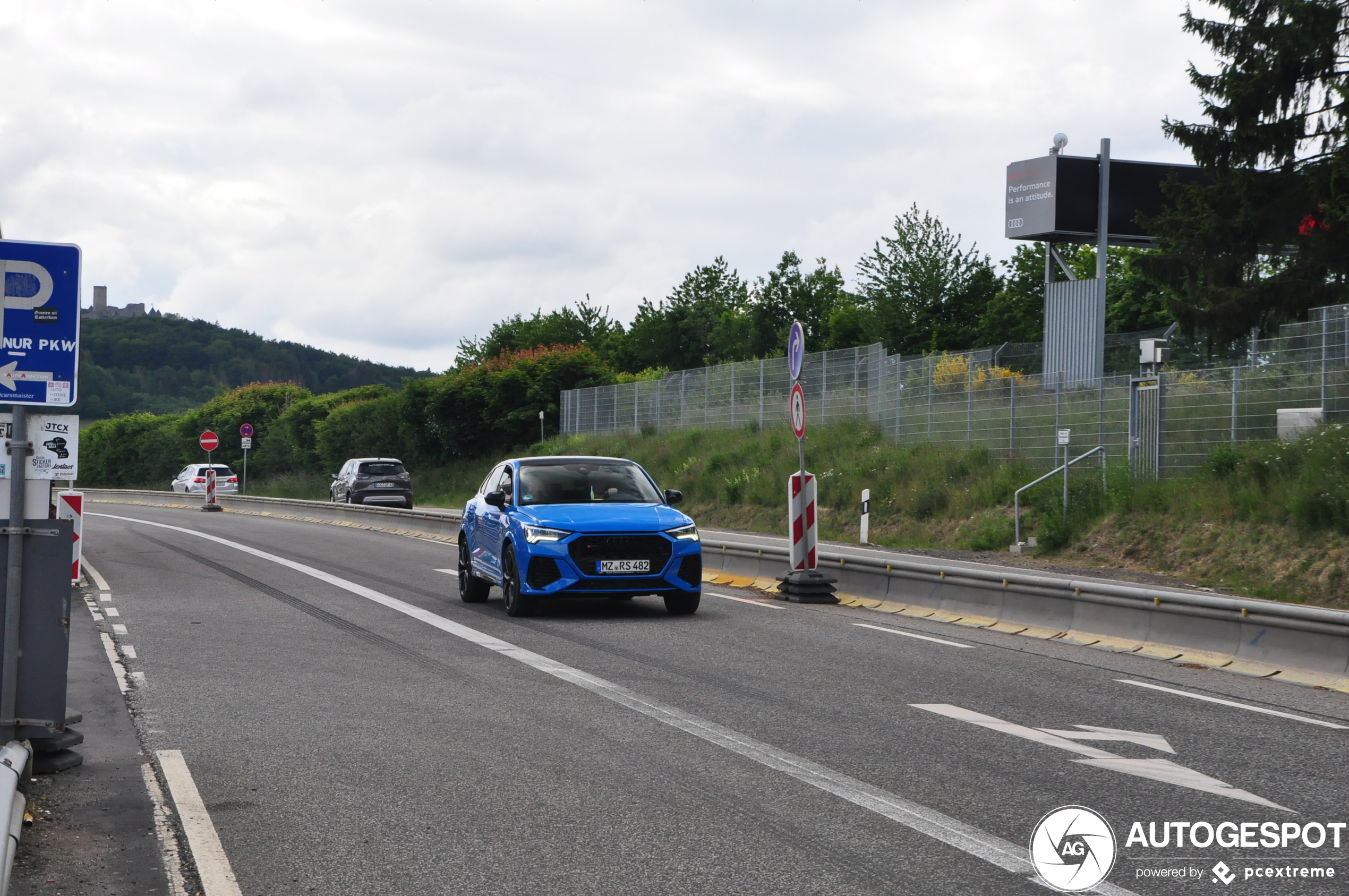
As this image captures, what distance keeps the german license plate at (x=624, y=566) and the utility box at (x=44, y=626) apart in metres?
7.17

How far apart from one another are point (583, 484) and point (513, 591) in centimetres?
156

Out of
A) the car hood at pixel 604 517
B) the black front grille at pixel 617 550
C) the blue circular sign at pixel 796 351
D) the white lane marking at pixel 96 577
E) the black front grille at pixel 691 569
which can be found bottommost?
A: the white lane marking at pixel 96 577

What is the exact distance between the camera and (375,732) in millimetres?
7965

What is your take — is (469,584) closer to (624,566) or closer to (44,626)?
(624,566)

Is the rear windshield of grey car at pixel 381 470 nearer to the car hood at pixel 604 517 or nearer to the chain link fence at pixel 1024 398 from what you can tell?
the chain link fence at pixel 1024 398

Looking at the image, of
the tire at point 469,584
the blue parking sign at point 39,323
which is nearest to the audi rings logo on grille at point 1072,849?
the blue parking sign at point 39,323

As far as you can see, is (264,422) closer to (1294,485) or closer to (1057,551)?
(1057,551)

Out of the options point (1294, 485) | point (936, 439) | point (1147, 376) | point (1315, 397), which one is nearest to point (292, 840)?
point (1294, 485)

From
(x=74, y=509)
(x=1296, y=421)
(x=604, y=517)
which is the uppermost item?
(x=1296, y=421)

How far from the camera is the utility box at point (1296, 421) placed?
68.7 feet

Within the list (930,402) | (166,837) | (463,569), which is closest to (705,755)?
(166,837)

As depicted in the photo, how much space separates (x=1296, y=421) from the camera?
21.3 meters

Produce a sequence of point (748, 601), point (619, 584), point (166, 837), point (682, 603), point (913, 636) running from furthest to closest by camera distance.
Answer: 1. point (748, 601)
2. point (682, 603)
3. point (619, 584)
4. point (913, 636)
5. point (166, 837)

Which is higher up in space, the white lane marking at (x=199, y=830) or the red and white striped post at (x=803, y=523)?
the red and white striped post at (x=803, y=523)
